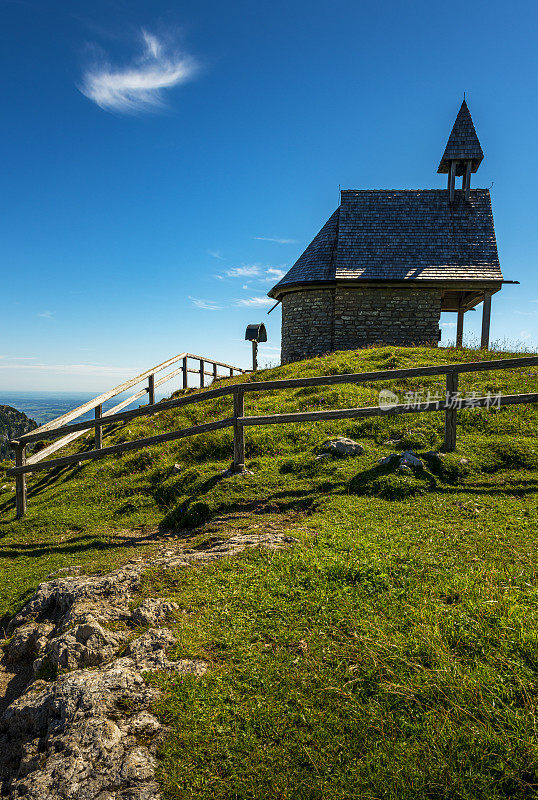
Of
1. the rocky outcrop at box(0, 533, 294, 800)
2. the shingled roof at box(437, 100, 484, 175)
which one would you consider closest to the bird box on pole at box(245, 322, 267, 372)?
the shingled roof at box(437, 100, 484, 175)

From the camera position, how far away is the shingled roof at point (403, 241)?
19812mm

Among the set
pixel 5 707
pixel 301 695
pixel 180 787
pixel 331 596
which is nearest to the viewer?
pixel 180 787

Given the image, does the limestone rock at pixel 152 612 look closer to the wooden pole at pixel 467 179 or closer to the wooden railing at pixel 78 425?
the wooden railing at pixel 78 425

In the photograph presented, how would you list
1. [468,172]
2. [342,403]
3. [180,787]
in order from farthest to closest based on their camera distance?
[468,172], [342,403], [180,787]

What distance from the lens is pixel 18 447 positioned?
29.7 ft

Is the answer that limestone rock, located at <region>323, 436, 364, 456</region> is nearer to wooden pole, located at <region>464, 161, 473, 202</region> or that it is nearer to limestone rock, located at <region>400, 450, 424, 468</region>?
limestone rock, located at <region>400, 450, 424, 468</region>

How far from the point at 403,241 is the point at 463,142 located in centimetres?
616

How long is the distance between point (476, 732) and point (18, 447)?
9.35 metres

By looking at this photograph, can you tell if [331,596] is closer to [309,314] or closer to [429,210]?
[309,314]

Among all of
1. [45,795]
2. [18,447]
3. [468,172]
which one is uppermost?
[468,172]

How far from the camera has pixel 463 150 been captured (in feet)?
69.9

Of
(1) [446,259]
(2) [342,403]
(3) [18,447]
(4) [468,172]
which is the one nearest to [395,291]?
(1) [446,259]

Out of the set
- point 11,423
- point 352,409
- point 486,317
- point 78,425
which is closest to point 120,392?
point 78,425

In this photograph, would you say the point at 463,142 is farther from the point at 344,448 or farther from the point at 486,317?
the point at 344,448
